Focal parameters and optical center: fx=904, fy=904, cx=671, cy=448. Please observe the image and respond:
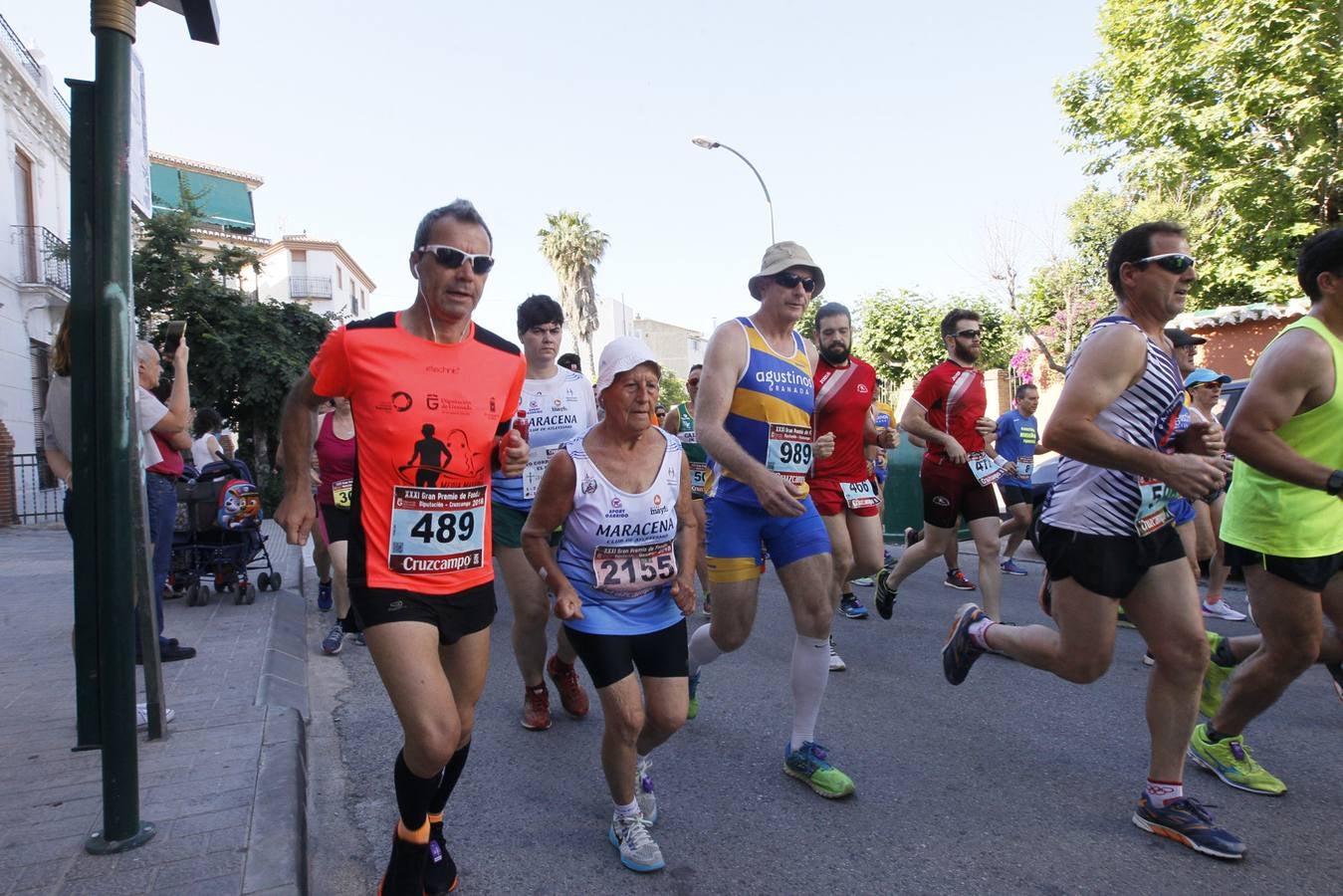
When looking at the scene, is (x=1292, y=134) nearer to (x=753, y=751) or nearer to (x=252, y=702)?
(x=753, y=751)

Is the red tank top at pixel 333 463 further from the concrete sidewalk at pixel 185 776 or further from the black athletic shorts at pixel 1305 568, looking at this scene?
the black athletic shorts at pixel 1305 568

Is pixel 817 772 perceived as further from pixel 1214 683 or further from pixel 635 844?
pixel 1214 683

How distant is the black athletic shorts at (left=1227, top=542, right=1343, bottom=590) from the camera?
3332 millimetres

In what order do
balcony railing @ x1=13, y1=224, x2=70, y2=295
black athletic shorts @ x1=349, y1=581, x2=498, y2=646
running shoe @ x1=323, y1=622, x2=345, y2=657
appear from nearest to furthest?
black athletic shorts @ x1=349, y1=581, x2=498, y2=646 < running shoe @ x1=323, y1=622, x2=345, y2=657 < balcony railing @ x1=13, y1=224, x2=70, y2=295

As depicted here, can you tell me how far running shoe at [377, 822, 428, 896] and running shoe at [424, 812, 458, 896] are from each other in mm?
84

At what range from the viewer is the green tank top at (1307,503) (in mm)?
3332

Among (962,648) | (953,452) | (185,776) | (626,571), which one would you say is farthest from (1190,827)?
(185,776)

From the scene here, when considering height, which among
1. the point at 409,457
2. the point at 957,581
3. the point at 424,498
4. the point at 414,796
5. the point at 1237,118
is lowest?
the point at 957,581

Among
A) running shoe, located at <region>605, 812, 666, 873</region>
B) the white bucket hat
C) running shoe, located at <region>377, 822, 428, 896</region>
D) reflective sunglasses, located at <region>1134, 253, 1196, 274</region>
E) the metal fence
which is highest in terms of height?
reflective sunglasses, located at <region>1134, 253, 1196, 274</region>

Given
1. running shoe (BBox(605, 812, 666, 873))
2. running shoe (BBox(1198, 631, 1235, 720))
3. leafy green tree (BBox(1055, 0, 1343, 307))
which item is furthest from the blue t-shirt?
leafy green tree (BBox(1055, 0, 1343, 307))

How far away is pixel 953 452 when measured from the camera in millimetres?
6262

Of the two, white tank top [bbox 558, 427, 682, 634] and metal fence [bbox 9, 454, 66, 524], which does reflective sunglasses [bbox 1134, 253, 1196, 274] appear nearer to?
white tank top [bbox 558, 427, 682, 634]

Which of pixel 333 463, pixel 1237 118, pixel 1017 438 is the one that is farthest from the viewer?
pixel 1237 118

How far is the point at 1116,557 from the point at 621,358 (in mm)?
1889
